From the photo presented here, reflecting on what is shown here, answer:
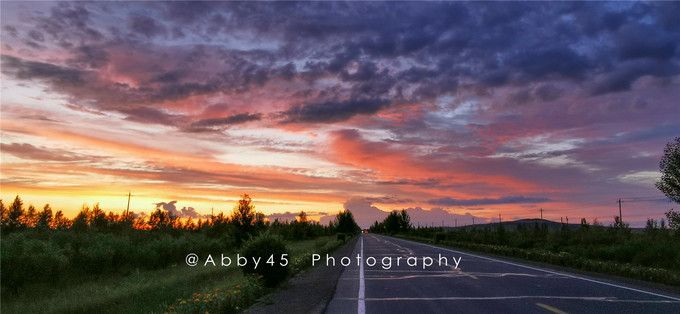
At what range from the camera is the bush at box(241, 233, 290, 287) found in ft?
45.2

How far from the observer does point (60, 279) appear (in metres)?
26.9

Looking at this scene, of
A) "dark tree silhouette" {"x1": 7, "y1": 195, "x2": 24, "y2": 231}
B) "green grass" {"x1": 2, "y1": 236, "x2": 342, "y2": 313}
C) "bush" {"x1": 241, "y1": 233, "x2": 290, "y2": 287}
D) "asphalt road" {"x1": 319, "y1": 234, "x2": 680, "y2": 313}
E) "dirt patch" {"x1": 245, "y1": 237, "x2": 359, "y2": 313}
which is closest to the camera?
"asphalt road" {"x1": 319, "y1": 234, "x2": 680, "y2": 313}

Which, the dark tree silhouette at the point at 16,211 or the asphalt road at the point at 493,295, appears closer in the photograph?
the asphalt road at the point at 493,295

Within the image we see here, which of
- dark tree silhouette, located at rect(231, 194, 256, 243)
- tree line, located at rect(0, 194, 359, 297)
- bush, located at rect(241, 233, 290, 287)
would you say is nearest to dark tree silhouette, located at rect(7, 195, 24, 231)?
tree line, located at rect(0, 194, 359, 297)

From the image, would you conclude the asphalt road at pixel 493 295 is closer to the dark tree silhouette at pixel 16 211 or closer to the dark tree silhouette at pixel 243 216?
the dark tree silhouette at pixel 243 216

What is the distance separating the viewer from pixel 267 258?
1374cm

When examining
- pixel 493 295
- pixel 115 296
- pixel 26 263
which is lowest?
pixel 115 296

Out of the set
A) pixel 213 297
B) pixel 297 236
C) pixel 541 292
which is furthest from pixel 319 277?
pixel 297 236

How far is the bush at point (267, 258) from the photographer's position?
45.2ft

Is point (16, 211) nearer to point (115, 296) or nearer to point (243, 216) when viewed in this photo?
point (243, 216)

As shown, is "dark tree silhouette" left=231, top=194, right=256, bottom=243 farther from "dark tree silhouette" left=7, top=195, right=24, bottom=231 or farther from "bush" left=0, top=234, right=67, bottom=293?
"dark tree silhouette" left=7, top=195, right=24, bottom=231

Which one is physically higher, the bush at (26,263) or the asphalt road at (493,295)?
the asphalt road at (493,295)

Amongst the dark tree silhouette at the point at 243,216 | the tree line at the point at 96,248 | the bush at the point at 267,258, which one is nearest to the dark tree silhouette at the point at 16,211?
the tree line at the point at 96,248

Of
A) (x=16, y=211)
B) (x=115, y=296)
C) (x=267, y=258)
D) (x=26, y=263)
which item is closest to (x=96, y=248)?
(x=26, y=263)
